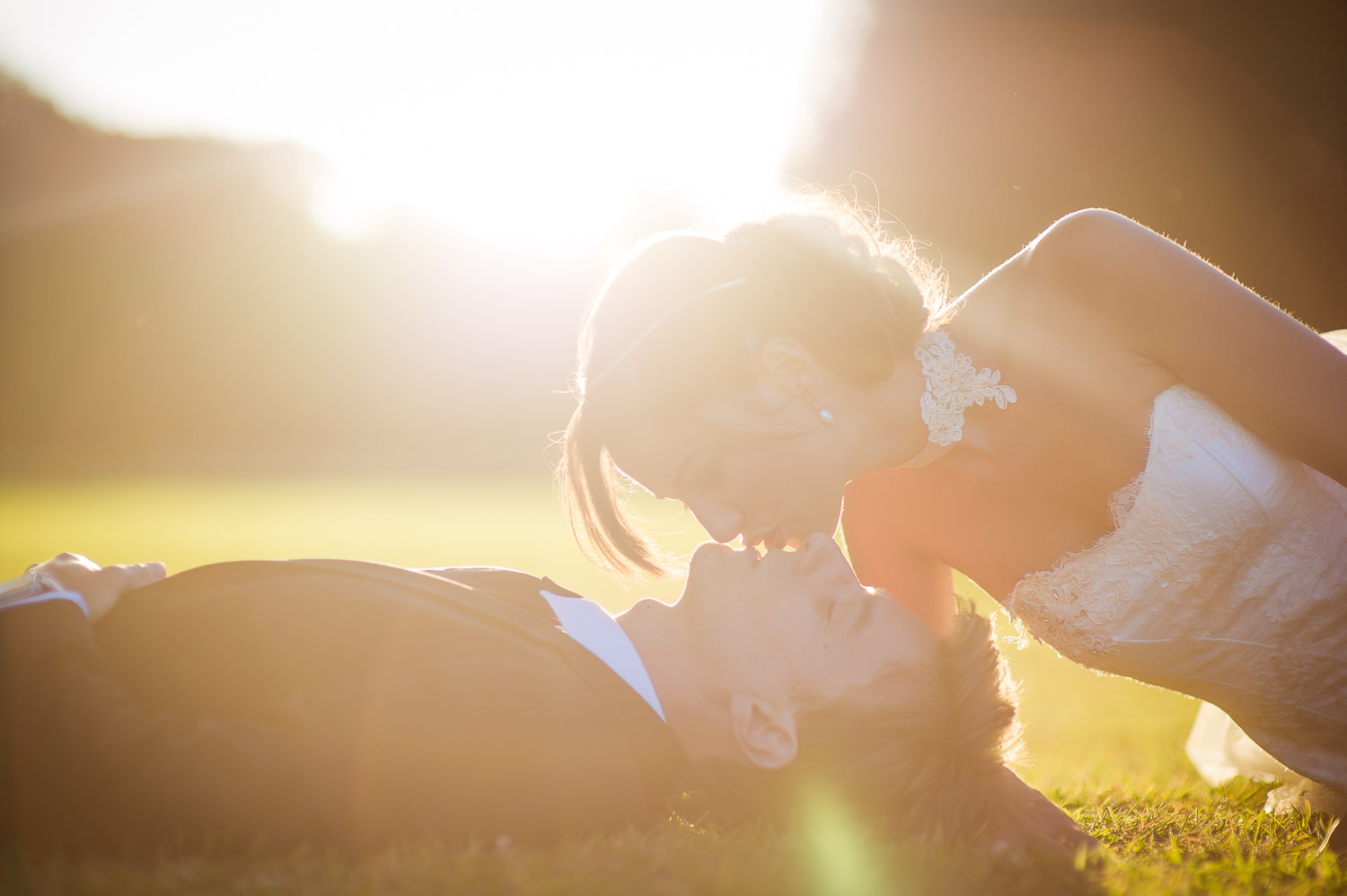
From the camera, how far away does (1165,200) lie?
15.3m

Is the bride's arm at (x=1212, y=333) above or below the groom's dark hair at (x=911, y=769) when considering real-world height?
above

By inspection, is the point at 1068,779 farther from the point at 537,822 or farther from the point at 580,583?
the point at 580,583

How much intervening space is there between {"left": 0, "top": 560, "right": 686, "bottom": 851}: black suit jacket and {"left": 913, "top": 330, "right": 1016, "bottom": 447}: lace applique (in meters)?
1.43

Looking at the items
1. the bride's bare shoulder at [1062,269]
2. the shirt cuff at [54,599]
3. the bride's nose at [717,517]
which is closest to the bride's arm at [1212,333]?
the bride's bare shoulder at [1062,269]

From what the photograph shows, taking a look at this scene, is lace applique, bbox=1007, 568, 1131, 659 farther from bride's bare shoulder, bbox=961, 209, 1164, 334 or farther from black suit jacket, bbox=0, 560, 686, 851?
black suit jacket, bbox=0, 560, 686, 851

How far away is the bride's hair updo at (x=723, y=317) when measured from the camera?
264cm

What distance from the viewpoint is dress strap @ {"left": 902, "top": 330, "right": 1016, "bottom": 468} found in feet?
9.55

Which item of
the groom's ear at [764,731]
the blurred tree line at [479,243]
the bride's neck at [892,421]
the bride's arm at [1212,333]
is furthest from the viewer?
the blurred tree line at [479,243]

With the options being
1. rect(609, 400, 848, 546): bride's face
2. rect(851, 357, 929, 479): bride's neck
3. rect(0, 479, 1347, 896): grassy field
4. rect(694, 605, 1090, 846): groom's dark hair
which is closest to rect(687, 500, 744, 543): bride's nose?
rect(609, 400, 848, 546): bride's face

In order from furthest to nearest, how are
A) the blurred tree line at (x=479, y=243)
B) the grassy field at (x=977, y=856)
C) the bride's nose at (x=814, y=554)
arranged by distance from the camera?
1. the blurred tree line at (x=479, y=243)
2. the bride's nose at (x=814, y=554)
3. the grassy field at (x=977, y=856)

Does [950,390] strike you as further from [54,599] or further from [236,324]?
[236,324]

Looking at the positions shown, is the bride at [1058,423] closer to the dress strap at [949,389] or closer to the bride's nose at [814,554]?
the dress strap at [949,389]

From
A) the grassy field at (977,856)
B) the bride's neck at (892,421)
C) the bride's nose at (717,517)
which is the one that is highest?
the bride's neck at (892,421)

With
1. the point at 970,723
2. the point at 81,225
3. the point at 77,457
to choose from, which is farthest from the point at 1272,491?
the point at 81,225
